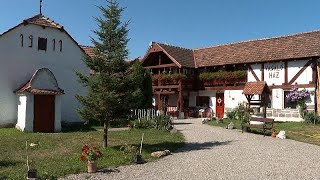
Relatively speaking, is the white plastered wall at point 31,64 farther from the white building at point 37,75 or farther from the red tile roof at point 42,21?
the red tile roof at point 42,21

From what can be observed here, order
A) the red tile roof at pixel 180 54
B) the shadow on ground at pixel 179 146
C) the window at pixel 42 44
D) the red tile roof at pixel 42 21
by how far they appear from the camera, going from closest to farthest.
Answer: the shadow on ground at pixel 179 146 < the red tile roof at pixel 42 21 < the window at pixel 42 44 < the red tile roof at pixel 180 54

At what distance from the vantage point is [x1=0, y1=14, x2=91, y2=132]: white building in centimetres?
1995

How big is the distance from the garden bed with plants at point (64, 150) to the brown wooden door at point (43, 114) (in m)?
1.20

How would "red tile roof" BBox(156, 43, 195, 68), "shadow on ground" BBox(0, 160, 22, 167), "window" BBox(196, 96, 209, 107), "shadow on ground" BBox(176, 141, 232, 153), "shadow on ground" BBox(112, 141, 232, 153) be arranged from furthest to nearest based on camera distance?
"window" BBox(196, 96, 209, 107), "red tile roof" BBox(156, 43, 195, 68), "shadow on ground" BBox(176, 141, 232, 153), "shadow on ground" BBox(112, 141, 232, 153), "shadow on ground" BBox(0, 160, 22, 167)

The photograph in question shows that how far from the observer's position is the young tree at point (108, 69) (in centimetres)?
1384

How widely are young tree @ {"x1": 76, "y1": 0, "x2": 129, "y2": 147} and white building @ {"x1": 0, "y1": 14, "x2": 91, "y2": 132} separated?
589 cm

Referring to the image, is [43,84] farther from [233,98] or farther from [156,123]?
[233,98]

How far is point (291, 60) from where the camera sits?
28.6 metres

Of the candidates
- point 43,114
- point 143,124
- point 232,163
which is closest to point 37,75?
point 43,114

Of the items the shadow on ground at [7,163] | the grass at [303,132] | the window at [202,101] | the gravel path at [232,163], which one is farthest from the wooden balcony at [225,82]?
the shadow on ground at [7,163]

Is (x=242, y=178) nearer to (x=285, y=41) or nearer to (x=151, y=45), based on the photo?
(x=285, y=41)

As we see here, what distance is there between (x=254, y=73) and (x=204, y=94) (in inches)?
225

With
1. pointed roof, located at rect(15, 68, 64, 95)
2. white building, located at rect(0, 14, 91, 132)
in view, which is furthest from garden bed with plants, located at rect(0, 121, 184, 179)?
pointed roof, located at rect(15, 68, 64, 95)

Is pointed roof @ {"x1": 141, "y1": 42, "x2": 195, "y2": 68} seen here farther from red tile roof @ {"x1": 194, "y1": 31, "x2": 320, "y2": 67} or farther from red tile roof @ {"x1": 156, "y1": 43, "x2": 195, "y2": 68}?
red tile roof @ {"x1": 194, "y1": 31, "x2": 320, "y2": 67}
